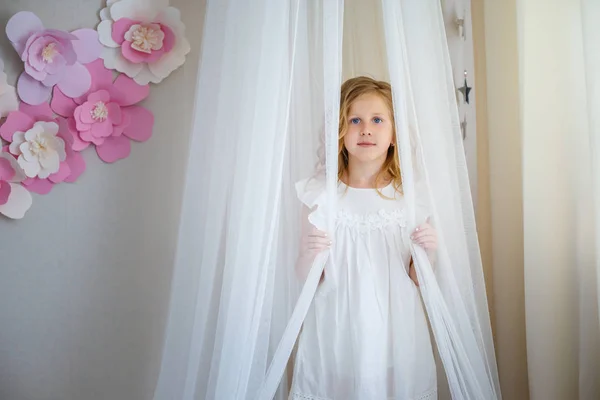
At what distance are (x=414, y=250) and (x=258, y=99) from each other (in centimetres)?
55

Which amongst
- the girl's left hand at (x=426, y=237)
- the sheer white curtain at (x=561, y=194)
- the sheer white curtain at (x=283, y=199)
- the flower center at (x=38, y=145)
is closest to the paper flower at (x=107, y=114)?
the flower center at (x=38, y=145)

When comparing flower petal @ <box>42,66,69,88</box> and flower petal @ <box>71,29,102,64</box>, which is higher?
flower petal @ <box>71,29,102,64</box>

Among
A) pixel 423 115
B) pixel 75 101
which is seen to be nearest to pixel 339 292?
pixel 423 115

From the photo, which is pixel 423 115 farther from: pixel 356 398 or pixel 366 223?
pixel 356 398

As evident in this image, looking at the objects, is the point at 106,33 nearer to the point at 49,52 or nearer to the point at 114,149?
the point at 49,52

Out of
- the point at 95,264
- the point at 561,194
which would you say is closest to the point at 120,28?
the point at 95,264

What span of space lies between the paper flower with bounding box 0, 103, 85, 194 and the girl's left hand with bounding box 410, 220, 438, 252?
3.99ft

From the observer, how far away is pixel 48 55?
1690 millimetres

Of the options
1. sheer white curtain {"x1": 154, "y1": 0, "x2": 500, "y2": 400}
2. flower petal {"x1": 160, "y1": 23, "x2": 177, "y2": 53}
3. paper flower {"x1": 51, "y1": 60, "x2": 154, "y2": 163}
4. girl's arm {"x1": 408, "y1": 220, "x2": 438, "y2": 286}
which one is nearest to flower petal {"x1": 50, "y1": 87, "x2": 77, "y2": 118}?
paper flower {"x1": 51, "y1": 60, "x2": 154, "y2": 163}

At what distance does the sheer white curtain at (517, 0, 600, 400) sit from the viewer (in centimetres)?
127

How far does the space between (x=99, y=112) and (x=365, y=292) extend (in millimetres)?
1126

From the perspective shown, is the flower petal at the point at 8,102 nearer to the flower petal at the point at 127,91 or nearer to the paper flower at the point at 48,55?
the paper flower at the point at 48,55

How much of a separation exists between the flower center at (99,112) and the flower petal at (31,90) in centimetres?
17

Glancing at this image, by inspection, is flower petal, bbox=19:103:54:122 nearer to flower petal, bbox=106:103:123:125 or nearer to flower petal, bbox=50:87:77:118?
flower petal, bbox=50:87:77:118
